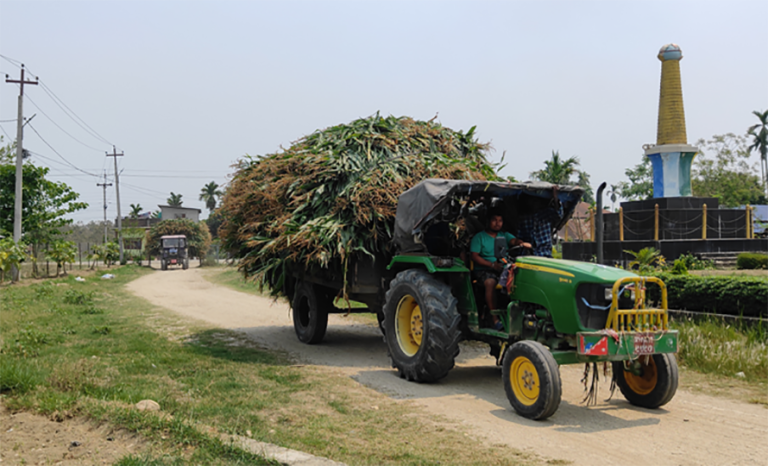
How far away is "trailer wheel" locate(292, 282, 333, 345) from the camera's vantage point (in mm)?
11047

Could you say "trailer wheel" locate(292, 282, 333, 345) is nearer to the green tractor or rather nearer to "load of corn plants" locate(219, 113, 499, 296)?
"load of corn plants" locate(219, 113, 499, 296)

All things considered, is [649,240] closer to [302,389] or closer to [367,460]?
[302,389]

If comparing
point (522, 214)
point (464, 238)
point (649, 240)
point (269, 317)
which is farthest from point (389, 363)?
point (649, 240)

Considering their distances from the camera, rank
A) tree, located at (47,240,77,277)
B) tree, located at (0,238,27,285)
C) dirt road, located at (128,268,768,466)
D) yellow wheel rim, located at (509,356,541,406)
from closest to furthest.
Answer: dirt road, located at (128,268,768,466) → yellow wheel rim, located at (509,356,541,406) → tree, located at (0,238,27,285) → tree, located at (47,240,77,277)

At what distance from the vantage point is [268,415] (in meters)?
6.15

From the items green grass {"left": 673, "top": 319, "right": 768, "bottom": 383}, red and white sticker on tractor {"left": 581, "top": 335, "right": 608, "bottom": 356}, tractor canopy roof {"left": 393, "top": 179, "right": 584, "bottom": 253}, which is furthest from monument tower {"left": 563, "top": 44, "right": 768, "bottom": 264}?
red and white sticker on tractor {"left": 581, "top": 335, "right": 608, "bottom": 356}

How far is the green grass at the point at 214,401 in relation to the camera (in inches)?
198

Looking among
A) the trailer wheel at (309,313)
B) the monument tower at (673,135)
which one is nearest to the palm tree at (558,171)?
the monument tower at (673,135)

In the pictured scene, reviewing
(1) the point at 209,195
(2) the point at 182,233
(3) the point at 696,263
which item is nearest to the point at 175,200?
(1) the point at 209,195

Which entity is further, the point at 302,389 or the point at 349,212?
the point at 349,212

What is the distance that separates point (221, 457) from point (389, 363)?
201 inches

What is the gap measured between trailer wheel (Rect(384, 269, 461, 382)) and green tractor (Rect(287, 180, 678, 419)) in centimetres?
1

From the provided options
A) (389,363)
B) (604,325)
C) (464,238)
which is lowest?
(389,363)

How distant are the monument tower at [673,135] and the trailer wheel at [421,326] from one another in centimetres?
2418
